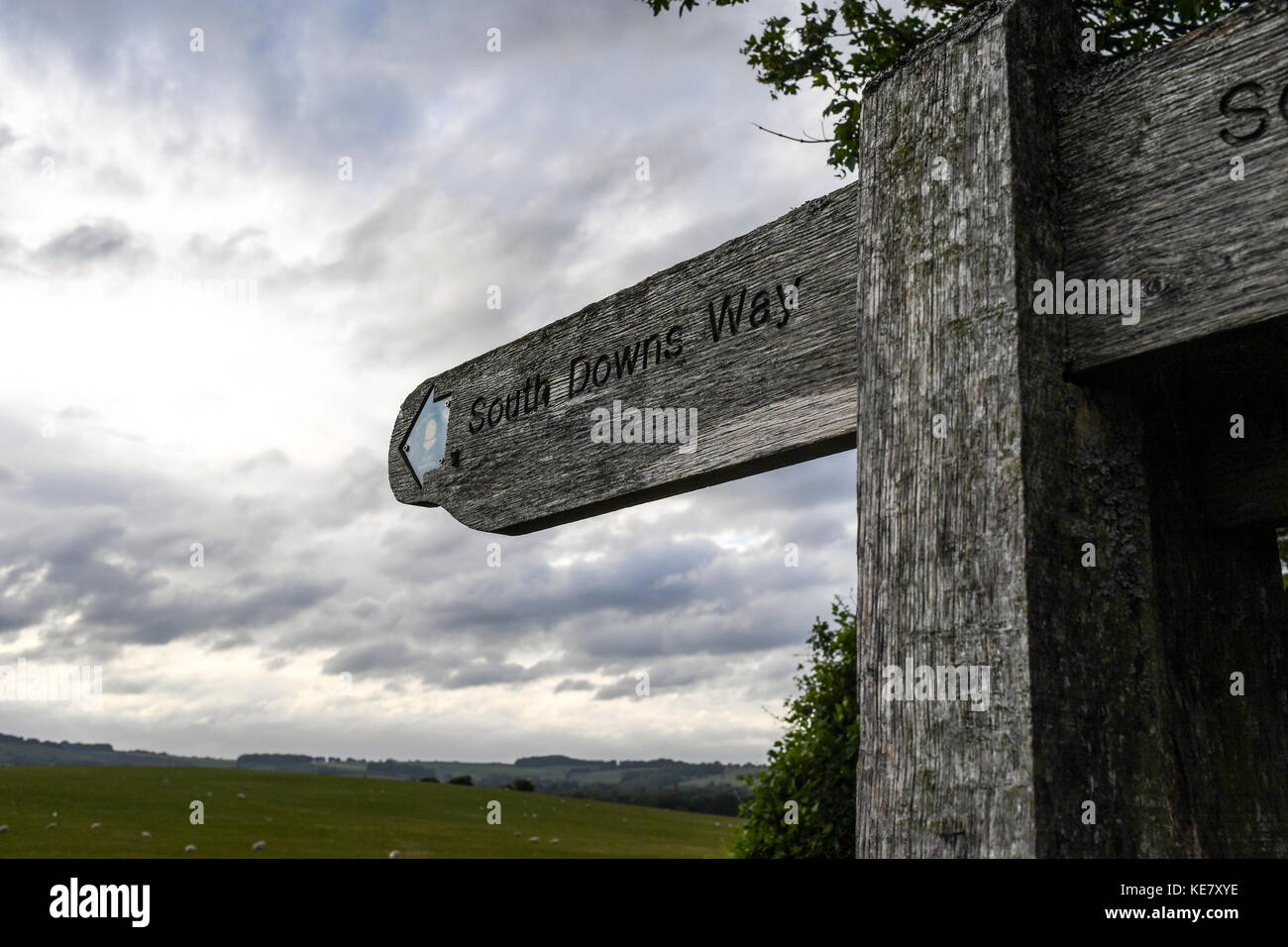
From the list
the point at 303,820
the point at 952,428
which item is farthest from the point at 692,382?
the point at 303,820

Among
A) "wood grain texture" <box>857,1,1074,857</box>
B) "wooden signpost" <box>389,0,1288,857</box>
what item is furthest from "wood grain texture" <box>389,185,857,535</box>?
"wood grain texture" <box>857,1,1074,857</box>

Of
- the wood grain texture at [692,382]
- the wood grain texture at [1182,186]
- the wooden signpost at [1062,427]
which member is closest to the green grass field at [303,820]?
the wood grain texture at [692,382]

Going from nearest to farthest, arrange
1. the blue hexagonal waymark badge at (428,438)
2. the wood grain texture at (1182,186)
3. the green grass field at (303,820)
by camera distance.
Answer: the wood grain texture at (1182,186) → the blue hexagonal waymark badge at (428,438) → the green grass field at (303,820)

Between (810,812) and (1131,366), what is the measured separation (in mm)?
5206

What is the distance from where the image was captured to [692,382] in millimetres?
2055

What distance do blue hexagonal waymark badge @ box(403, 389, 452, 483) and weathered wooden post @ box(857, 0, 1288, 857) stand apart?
4.67 feet

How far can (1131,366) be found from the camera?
144 centimetres

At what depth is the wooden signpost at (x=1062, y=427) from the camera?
133cm

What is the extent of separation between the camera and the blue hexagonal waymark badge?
9.01ft

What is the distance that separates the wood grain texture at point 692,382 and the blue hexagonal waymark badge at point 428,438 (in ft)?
0.33

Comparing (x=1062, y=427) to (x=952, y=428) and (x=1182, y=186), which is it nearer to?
(x=952, y=428)

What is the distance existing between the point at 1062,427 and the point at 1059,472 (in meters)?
0.07

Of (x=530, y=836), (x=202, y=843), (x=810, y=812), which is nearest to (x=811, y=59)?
(x=810, y=812)

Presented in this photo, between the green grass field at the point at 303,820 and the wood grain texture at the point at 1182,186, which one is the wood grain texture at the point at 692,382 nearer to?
the wood grain texture at the point at 1182,186
